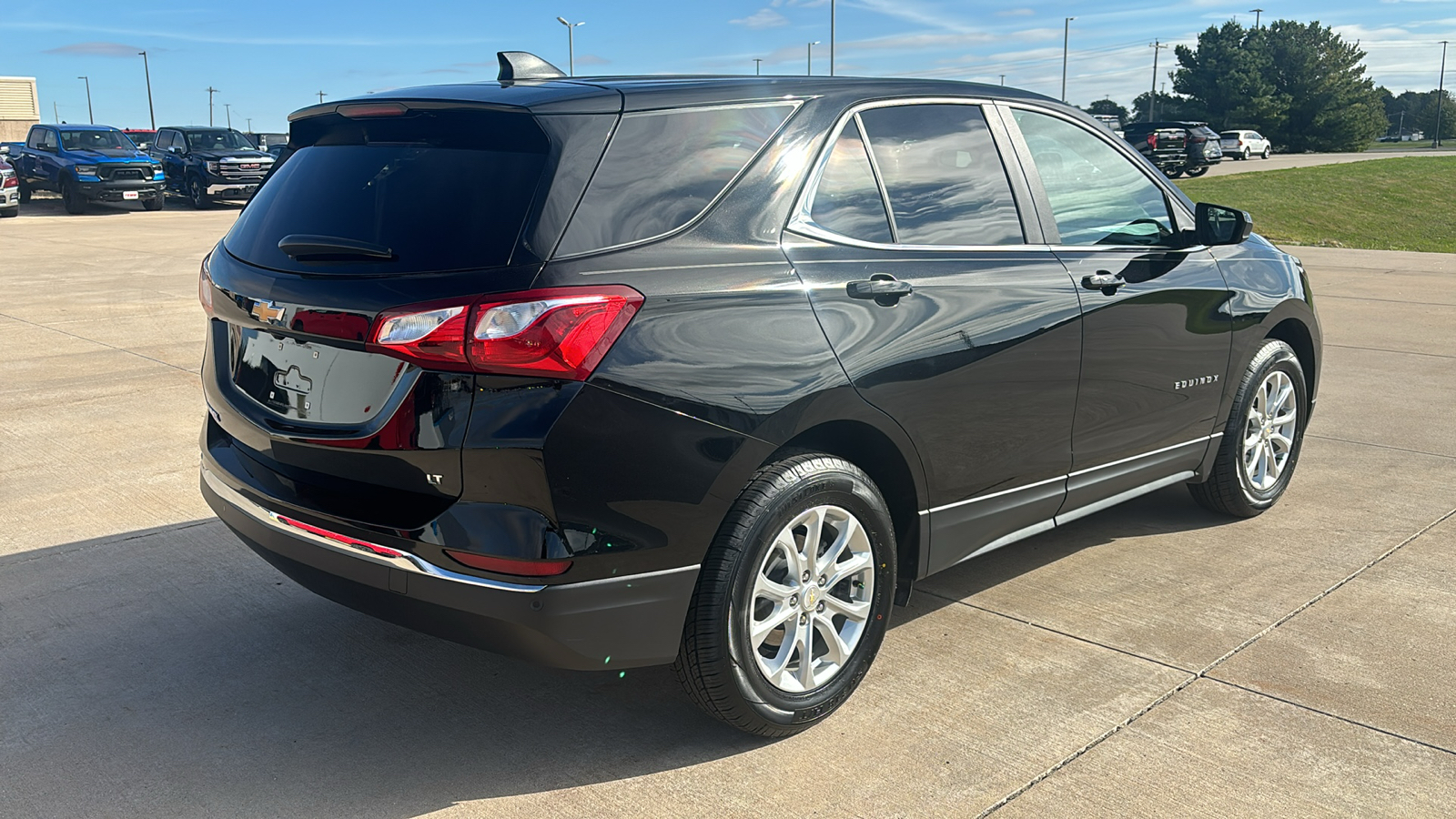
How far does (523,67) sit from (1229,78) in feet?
273

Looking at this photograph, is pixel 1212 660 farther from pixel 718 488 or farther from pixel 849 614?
pixel 718 488

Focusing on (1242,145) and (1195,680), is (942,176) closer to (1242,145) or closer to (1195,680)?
(1195,680)

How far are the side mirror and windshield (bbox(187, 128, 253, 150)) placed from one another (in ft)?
98.2

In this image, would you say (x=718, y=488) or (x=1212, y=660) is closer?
(x=718, y=488)

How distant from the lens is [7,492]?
5.38 meters

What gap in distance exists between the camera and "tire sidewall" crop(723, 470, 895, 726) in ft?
9.82

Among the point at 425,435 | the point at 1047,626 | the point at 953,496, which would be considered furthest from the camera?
the point at 1047,626

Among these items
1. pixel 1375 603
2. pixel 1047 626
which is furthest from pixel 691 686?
pixel 1375 603

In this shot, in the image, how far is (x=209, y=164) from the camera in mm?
29281

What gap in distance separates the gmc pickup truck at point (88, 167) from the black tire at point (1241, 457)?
28454 mm

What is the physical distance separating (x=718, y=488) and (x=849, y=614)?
2.24ft

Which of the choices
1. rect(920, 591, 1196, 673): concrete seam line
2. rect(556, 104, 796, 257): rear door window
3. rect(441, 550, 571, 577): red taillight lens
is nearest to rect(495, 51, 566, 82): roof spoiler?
rect(556, 104, 796, 257): rear door window

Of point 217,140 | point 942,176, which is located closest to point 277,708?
point 942,176

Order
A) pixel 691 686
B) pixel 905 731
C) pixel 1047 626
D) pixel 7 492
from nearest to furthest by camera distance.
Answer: pixel 691 686, pixel 905 731, pixel 1047 626, pixel 7 492
